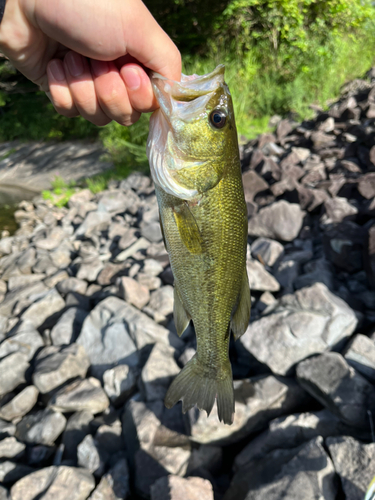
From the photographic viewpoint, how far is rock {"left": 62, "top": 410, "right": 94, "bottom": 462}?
3001 millimetres

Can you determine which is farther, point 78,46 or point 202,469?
point 202,469

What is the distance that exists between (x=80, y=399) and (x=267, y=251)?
2.88 metres

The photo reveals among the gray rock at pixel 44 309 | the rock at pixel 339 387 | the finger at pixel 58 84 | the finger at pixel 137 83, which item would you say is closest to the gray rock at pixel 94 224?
the gray rock at pixel 44 309

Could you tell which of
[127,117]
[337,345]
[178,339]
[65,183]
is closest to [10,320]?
[178,339]

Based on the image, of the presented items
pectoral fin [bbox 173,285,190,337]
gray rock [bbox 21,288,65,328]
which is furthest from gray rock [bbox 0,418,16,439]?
pectoral fin [bbox 173,285,190,337]

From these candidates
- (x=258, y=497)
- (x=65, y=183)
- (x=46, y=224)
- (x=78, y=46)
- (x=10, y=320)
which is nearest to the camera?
(x=78, y=46)

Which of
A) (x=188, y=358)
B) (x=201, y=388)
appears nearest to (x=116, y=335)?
(x=188, y=358)

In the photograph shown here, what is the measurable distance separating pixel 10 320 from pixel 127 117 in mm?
3776

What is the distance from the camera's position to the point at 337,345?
3031 millimetres

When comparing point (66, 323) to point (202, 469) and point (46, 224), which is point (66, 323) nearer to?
point (202, 469)

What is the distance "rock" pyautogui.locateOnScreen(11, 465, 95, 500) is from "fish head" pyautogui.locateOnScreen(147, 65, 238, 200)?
229 centimetres

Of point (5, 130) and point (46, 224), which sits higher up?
point (5, 130)

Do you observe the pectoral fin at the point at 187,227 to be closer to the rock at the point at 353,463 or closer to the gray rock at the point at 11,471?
the rock at the point at 353,463

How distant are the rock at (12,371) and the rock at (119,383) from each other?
1069mm
